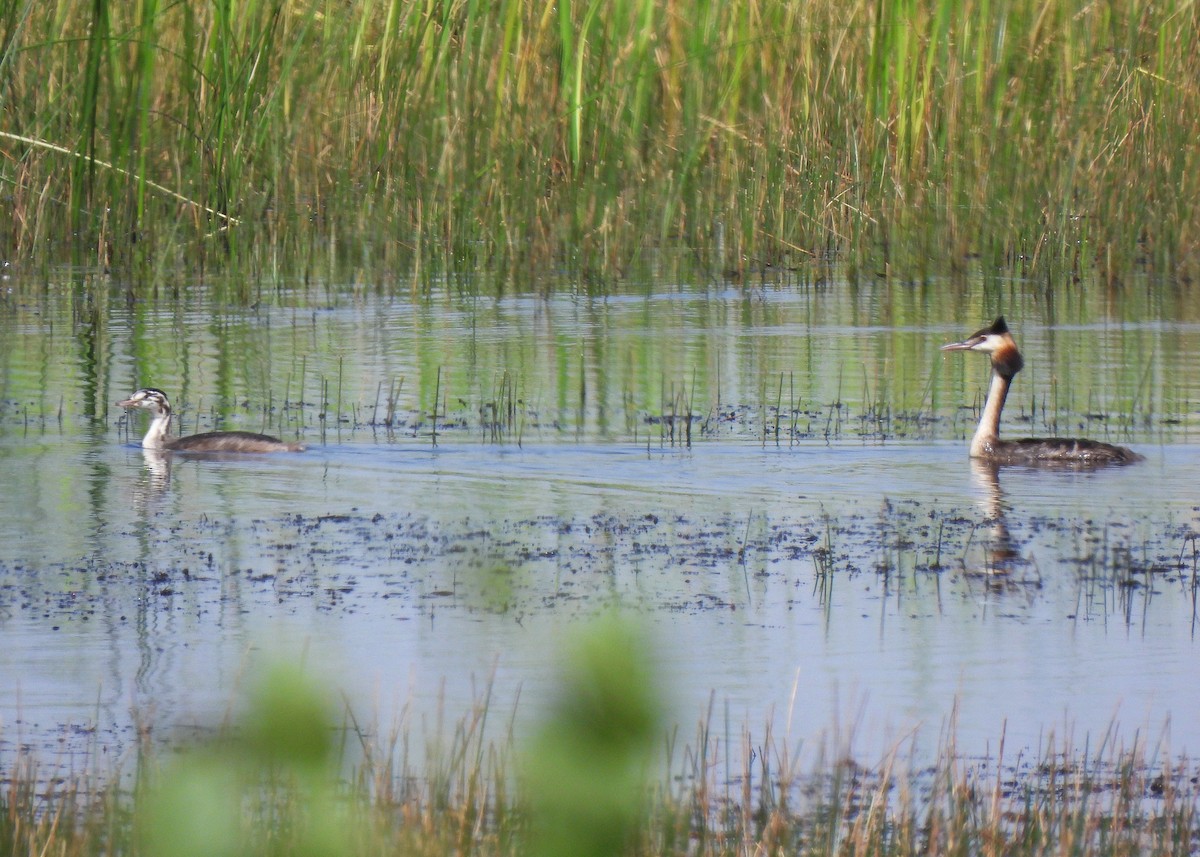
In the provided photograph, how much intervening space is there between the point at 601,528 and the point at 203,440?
7.70 ft

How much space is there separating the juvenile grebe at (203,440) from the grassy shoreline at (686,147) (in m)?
4.47

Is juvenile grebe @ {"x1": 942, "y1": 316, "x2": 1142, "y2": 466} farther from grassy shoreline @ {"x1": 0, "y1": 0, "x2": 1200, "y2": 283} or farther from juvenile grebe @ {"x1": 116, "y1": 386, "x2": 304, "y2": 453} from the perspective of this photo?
grassy shoreline @ {"x1": 0, "y1": 0, "x2": 1200, "y2": 283}

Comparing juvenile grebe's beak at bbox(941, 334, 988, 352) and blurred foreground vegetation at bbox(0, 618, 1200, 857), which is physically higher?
juvenile grebe's beak at bbox(941, 334, 988, 352)

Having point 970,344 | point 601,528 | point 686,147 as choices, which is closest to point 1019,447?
point 970,344

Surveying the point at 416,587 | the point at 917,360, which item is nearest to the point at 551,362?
the point at 917,360

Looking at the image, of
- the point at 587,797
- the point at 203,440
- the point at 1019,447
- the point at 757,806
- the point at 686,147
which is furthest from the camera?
the point at 686,147

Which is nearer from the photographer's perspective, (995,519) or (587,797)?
(587,797)

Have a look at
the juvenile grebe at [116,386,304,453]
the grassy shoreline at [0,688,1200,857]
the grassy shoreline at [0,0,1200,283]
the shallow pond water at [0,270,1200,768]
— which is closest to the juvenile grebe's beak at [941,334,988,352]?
the shallow pond water at [0,270,1200,768]

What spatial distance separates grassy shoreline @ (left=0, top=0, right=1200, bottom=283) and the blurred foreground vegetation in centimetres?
973

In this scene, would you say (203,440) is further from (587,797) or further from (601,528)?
(587,797)

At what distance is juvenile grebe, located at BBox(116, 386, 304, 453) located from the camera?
8750 millimetres

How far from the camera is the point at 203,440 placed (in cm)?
894

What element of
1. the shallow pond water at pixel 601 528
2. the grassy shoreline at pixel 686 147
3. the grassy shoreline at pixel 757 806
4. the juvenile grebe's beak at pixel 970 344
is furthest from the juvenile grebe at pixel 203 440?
the grassy shoreline at pixel 686 147

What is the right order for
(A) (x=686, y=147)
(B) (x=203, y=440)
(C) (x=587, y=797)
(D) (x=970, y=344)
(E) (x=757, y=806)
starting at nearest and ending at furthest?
(C) (x=587, y=797) < (E) (x=757, y=806) < (B) (x=203, y=440) < (D) (x=970, y=344) < (A) (x=686, y=147)
